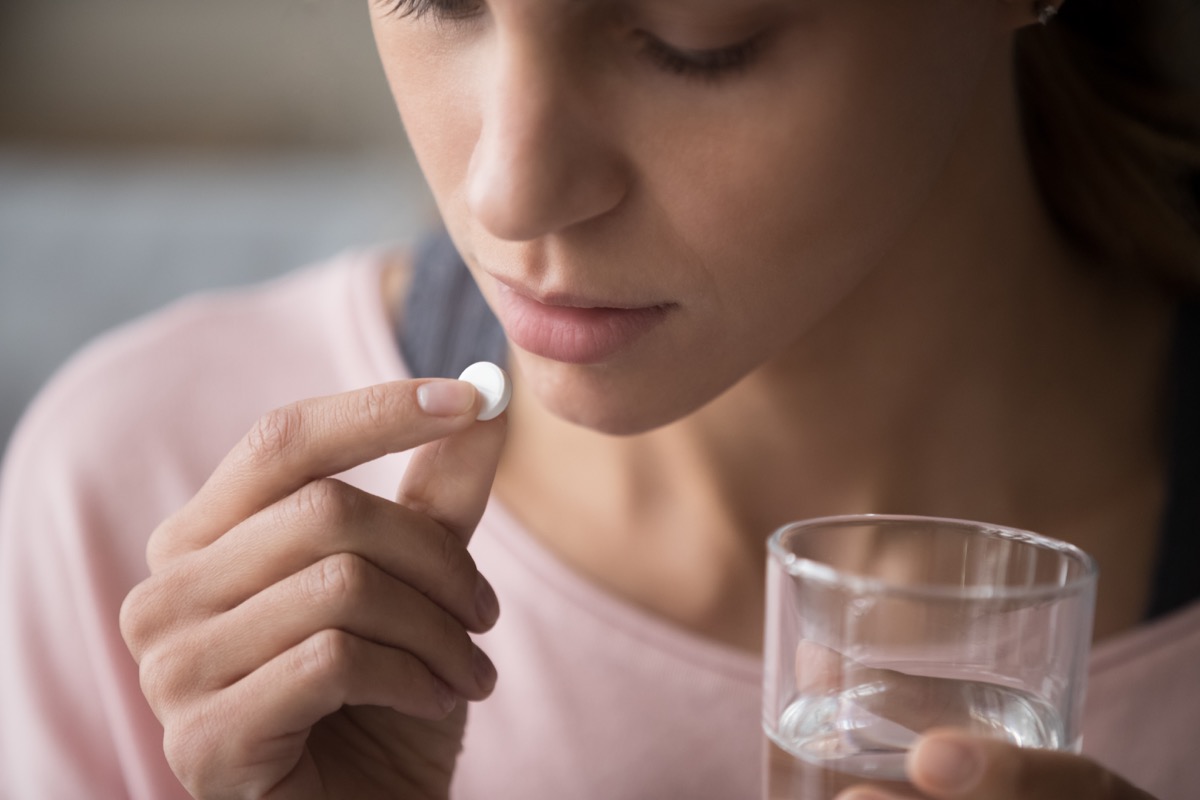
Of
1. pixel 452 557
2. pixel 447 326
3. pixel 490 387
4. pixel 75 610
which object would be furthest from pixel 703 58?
pixel 75 610

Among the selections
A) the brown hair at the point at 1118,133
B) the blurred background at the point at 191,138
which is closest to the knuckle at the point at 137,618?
the brown hair at the point at 1118,133

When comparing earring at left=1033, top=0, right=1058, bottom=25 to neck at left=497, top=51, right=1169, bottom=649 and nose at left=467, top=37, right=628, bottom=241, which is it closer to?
neck at left=497, top=51, right=1169, bottom=649

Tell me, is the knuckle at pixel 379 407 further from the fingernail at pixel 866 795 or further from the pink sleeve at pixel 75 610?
the pink sleeve at pixel 75 610

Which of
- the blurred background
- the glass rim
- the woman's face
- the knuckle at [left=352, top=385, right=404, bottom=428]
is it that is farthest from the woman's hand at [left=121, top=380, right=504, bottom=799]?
the blurred background

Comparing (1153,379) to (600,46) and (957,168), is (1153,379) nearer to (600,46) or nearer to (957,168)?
(957,168)

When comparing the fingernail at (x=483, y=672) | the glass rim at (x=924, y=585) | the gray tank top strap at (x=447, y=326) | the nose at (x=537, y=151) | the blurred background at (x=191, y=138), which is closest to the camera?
the glass rim at (x=924, y=585)

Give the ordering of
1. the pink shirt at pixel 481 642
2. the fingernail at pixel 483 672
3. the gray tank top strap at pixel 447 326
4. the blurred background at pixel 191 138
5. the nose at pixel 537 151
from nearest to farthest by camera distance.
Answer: the nose at pixel 537 151
the fingernail at pixel 483 672
the pink shirt at pixel 481 642
the gray tank top strap at pixel 447 326
the blurred background at pixel 191 138

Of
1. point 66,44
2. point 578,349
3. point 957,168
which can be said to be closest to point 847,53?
point 578,349
